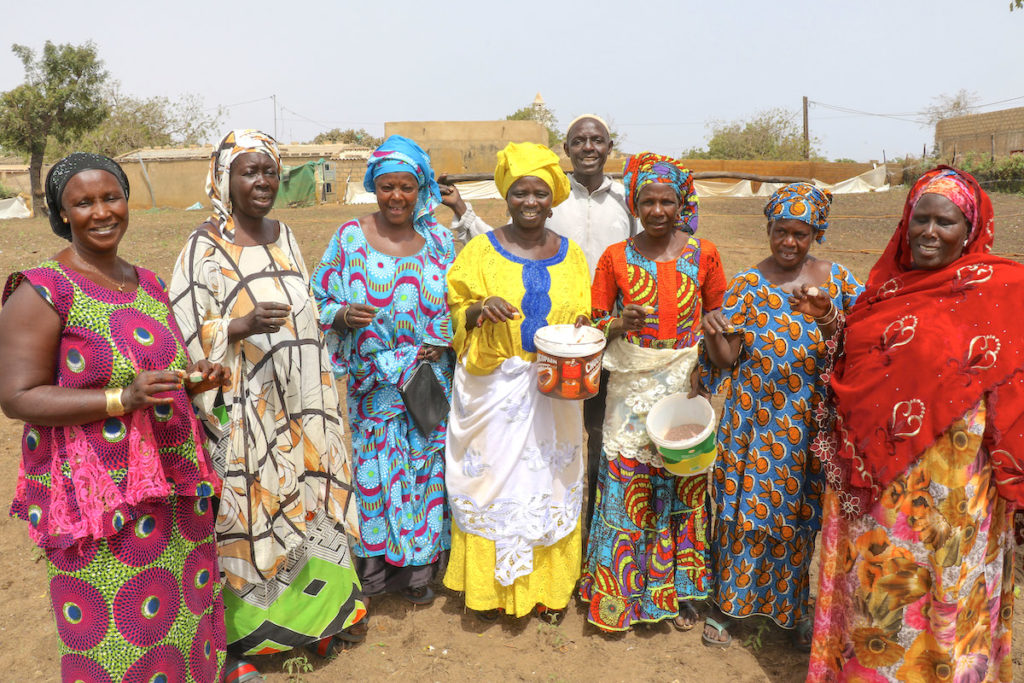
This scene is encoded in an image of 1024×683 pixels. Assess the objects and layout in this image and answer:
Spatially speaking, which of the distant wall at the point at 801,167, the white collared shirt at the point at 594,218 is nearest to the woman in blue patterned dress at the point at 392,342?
the white collared shirt at the point at 594,218

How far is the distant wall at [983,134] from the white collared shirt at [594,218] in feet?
82.3

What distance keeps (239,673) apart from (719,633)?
6.82ft

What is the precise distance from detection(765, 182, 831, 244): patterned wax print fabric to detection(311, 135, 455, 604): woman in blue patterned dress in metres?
1.47

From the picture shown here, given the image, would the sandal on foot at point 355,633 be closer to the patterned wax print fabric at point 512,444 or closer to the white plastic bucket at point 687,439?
the patterned wax print fabric at point 512,444

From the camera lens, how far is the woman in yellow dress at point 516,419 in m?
3.22

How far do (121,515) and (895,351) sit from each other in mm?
2502

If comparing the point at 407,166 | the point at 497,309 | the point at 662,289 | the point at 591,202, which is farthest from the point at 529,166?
the point at 591,202

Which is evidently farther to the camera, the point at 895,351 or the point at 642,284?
the point at 642,284

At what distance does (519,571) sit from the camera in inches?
132

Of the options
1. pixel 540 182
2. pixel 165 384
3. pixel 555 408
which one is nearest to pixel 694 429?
pixel 555 408

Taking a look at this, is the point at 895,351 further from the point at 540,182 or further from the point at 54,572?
the point at 54,572

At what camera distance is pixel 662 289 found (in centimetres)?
317

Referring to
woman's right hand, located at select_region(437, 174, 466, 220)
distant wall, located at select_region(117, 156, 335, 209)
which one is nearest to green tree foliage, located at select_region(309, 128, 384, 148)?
distant wall, located at select_region(117, 156, 335, 209)

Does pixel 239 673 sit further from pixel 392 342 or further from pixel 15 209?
pixel 15 209
